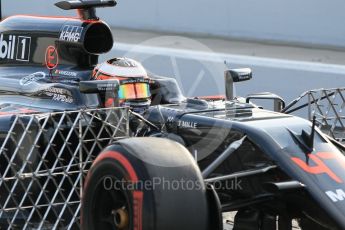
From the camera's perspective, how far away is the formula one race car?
13.8 ft

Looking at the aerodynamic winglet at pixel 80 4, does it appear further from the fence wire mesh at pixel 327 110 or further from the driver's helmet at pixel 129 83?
the fence wire mesh at pixel 327 110

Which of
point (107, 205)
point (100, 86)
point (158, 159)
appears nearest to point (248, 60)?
point (100, 86)

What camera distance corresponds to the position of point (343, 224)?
4418mm

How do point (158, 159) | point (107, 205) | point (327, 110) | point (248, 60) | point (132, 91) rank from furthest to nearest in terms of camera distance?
point (248, 60) < point (327, 110) < point (132, 91) < point (107, 205) < point (158, 159)

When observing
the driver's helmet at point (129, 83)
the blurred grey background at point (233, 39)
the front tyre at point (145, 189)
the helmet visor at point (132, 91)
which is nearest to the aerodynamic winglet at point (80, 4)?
the driver's helmet at point (129, 83)

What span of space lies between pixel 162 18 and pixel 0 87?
28.6ft

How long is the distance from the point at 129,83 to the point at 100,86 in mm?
470

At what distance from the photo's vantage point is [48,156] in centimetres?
564

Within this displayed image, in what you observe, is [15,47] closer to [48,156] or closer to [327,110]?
[48,156]

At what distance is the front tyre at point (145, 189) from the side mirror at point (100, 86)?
1.02 m

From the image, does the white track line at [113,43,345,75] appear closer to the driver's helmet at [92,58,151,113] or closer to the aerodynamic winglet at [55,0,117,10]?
the aerodynamic winglet at [55,0,117,10]

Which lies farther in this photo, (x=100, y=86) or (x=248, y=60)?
(x=248, y=60)

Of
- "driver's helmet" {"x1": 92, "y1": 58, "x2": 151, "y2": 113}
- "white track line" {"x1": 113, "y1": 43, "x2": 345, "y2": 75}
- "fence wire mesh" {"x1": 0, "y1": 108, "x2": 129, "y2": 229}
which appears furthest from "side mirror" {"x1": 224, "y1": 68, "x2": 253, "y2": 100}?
"white track line" {"x1": 113, "y1": 43, "x2": 345, "y2": 75}

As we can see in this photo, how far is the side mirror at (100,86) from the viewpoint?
17.9ft
